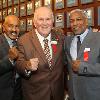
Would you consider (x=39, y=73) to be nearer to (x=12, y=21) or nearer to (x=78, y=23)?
(x=78, y=23)

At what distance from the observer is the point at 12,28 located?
288 centimetres

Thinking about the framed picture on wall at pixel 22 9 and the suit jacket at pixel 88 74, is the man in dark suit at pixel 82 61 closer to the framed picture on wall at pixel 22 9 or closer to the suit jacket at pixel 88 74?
the suit jacket at pixel 88 74

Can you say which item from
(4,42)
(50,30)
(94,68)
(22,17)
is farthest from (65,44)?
(22,17)

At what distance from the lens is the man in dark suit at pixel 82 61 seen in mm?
2385

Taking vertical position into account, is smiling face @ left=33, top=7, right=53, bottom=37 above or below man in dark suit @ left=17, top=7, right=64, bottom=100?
above

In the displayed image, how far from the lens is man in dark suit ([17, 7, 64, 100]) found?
7.87 feet

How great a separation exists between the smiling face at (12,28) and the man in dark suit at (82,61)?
572mm

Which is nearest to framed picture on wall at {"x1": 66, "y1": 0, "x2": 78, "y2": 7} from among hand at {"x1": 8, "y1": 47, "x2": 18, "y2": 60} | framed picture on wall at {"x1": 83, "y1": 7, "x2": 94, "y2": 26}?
framed picture on wall at {"x1": 83, "y1": 7, "x2": 94, "y2": 26}

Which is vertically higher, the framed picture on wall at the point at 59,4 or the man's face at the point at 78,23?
the framed picture on wall at the point at 59,4

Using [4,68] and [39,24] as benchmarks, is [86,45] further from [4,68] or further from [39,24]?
[4,68]

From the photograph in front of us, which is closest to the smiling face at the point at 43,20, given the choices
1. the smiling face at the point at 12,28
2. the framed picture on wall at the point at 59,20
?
the smiling face at the point at 12,28

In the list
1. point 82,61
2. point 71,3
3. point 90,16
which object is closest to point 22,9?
point 71,3

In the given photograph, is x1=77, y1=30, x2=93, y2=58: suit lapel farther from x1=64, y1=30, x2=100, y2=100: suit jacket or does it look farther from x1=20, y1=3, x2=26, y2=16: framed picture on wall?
x1=20, y1=3, x2=26, y2=16: framed picture on wall

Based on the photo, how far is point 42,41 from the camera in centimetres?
249
